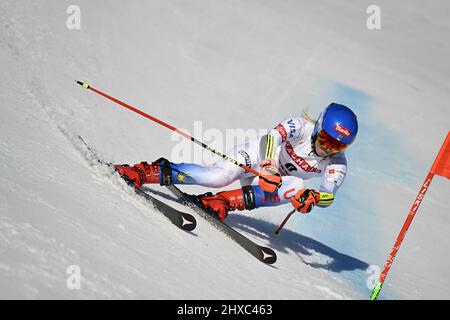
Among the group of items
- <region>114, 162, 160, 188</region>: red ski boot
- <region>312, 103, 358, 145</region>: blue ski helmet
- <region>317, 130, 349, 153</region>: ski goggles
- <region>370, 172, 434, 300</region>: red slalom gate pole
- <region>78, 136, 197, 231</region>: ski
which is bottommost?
<region>78, 136, 197, 231</region>: ski

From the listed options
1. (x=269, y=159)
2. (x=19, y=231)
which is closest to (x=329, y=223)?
(x=269, y=159)

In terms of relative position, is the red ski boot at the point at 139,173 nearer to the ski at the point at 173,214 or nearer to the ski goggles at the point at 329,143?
the ski at the point at 173,214

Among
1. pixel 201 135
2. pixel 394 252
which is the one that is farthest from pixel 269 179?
pixel 201 135

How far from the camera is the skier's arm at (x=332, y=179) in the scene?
500 centimetres

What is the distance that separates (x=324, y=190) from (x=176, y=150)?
2293 mm

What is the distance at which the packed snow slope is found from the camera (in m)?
3.29

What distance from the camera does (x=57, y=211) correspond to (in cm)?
343

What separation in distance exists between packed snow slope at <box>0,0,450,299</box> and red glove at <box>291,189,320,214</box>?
0.42 m

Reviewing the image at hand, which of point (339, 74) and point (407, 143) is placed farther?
point (339, 74)

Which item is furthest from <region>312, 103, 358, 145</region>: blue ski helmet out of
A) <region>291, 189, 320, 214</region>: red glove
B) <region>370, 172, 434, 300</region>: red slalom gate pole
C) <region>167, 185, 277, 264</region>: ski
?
<region>167, 185, 277, 264</region>: ski

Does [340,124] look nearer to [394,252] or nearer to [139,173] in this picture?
[394,252]

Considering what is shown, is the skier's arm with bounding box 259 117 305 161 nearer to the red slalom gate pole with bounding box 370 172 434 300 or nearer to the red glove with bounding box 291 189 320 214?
the red glove with bounding box 291 189 320 214

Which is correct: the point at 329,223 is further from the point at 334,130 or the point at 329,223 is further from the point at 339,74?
the point at 339,74

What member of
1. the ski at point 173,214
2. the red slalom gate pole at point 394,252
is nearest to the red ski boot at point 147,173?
the ski at point 173,214
